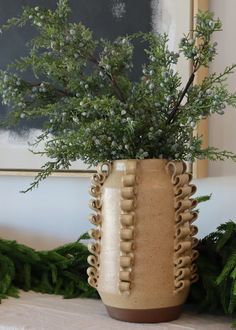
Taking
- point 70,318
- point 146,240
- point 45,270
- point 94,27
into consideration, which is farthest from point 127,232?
point 94,27

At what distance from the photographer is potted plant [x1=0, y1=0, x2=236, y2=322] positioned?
714 millimetres

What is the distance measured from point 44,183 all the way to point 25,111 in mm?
321

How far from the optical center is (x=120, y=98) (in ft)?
2.51

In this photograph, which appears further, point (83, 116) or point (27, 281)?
point (27, 281)

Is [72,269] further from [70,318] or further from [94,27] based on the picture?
[94,27]

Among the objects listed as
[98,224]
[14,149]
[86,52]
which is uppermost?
[86,52]

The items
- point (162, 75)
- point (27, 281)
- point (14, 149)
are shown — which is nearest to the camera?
point (162, 75)

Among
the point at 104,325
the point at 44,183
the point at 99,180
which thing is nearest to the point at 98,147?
the point at 99,180

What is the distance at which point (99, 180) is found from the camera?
754 mm

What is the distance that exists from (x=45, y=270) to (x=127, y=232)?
261 millimetres

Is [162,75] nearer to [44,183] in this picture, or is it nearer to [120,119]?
[120,119]

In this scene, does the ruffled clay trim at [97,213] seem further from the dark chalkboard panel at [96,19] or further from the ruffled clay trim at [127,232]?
the dark chalkboard panel at [96,19]

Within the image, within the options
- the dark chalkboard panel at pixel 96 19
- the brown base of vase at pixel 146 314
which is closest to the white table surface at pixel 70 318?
the brown base of vase at pixel 146 314

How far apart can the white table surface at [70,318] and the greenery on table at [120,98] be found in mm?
181
